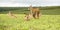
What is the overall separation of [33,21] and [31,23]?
0.02m

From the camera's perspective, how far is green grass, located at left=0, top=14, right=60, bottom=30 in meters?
1.10

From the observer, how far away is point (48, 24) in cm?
110

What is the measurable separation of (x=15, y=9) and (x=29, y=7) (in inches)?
4.9

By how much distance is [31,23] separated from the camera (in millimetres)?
1125

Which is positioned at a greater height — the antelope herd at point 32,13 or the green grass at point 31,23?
the antelope herd at point 32,13

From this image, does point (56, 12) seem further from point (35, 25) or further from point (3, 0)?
point (3, 0)

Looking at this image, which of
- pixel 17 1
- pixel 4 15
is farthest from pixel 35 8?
pixel 4 15

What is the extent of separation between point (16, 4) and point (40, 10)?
0.71 ft

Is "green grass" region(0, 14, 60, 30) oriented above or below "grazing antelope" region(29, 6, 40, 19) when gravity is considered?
below

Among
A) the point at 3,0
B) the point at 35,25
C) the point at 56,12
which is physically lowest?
the point at 35,25

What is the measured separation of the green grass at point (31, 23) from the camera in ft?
3.59

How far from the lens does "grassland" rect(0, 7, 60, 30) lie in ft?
3.60

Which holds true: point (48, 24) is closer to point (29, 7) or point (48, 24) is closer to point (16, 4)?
point (29, 7)

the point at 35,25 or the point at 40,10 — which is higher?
the point at 40,10
